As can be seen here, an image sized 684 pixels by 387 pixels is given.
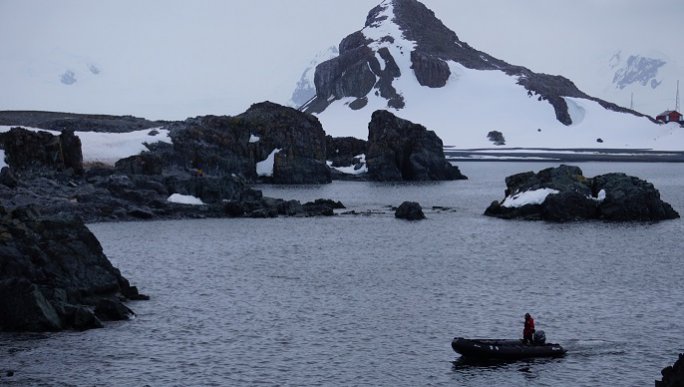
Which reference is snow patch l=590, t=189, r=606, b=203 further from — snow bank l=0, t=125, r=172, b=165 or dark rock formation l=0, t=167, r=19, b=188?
snow bank l=0, t=125, r=172, b=165

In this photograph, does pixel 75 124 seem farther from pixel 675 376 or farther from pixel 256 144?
pixel 675 376

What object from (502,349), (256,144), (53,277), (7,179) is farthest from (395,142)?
(502,349)

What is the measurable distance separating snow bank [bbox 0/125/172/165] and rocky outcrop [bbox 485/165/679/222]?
225 ft

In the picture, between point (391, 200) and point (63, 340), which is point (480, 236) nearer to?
point (391, 200)

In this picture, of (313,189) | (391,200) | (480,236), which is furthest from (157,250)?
(313,189)

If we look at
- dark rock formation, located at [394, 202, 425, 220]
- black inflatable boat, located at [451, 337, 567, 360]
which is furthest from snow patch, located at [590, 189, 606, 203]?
black inflatable boat, located at [451, 337, 567, 360]

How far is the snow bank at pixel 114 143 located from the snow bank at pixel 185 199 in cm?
3451

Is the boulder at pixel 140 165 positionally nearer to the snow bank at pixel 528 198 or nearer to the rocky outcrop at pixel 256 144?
the rocky outcrop at pixel 256 144

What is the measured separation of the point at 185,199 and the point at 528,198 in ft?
139

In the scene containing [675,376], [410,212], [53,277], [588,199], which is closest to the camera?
[675,376]

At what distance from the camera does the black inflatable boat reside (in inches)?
1964

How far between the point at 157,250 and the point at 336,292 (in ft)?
83.7

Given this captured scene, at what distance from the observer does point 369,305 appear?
65.2m

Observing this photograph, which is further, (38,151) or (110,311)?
(38,151)
